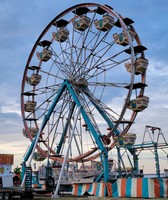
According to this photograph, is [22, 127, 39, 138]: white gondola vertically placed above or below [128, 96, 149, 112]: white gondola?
below

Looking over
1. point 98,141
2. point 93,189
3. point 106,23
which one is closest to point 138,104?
point 98,141

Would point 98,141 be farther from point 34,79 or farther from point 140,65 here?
point 34,79

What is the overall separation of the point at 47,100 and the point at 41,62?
536 cm

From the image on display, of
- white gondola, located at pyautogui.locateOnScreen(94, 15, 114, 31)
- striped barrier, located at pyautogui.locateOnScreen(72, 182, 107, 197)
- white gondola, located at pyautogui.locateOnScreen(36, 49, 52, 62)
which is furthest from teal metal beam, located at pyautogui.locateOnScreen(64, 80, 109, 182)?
white gondola, located at pyautogui.locateOnScreen(36, 49, 52, 62)

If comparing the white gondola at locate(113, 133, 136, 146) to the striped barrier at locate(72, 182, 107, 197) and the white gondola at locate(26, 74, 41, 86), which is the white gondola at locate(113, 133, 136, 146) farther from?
the white gondola at locate(26, 74, 41, 86)

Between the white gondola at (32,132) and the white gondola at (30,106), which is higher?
the white gondola at (30,106)

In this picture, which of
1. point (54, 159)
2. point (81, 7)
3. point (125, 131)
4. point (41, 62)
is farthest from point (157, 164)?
point (41, 62)

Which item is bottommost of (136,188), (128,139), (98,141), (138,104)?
(136,188)

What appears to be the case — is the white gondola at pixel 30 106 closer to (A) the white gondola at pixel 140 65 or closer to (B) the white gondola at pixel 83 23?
(B) the white gondola at pixel 83 23

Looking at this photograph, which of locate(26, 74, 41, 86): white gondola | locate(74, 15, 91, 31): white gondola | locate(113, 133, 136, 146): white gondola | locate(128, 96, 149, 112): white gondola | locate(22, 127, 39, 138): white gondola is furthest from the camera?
locate(26, 74, 41, 86): white gondola

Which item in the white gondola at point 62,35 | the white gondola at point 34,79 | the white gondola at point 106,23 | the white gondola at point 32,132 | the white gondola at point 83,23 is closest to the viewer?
the white gondola at point 106,23

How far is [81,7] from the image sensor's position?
34.1 metres

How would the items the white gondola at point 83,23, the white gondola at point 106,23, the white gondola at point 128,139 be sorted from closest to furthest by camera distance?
the white gondola at point 128,139 < the white gondola at point 106,23 < the white gondola at point 83,23

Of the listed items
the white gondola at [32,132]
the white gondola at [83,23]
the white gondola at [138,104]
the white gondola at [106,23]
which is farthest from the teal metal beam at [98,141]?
the white gondola at [32,132]
